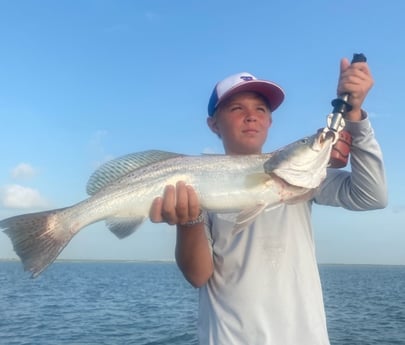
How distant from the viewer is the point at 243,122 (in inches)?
190

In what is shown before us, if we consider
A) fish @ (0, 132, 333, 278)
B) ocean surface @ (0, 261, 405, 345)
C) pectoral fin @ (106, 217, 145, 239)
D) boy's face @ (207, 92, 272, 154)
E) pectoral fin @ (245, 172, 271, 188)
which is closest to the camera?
fish @ (0, 132, 333, 278)

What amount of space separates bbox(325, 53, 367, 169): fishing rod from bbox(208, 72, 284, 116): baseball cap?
3.76ft

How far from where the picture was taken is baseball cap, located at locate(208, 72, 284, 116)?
4863 mm

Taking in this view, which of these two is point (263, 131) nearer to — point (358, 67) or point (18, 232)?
point (358, 67)

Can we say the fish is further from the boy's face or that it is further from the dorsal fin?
the boy's face


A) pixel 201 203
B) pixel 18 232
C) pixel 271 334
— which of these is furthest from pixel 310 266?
pixel 18 232

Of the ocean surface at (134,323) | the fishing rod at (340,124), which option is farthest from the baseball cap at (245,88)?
the ocean surface at (134,323)

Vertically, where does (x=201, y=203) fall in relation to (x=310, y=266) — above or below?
above

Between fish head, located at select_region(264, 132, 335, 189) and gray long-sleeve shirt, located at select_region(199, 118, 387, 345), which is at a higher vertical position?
fish head, located at select_region(264, 132, 335, 189)

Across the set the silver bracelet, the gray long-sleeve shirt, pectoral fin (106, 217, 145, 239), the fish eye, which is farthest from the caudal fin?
the fish eye

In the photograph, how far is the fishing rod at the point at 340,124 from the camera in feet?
12.6

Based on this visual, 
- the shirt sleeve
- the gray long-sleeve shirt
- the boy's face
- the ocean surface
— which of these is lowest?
the ocean surface

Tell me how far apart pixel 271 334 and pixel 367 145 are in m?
1.75

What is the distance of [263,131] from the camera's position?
4891mm
